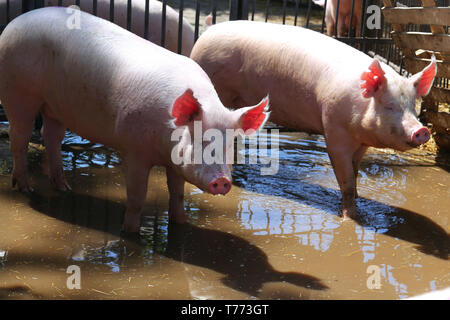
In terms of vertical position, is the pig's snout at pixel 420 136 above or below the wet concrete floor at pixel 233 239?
above

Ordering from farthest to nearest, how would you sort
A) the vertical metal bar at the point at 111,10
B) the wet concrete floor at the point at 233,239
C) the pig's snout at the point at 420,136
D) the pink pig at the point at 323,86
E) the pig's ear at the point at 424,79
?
the vertical metal bar at the point at 111,10, the pig's ear at the point at 424,79, the pink pig at the point at 323,86, the pig's snout at the point at 420,136, the wet concrete floor at the point at 233,239

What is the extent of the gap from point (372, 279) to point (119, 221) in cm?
178

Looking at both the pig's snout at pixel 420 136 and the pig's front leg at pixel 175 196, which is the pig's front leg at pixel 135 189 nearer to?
the pig's front leg at pixel 175 196

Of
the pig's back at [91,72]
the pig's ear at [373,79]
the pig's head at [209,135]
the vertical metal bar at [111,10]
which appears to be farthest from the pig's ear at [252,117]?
the vertical metal bar at [111,10]

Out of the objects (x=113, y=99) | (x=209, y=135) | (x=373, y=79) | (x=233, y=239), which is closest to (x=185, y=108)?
(x=209, y=135)

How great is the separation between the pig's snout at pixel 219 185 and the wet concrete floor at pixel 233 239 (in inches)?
20.1

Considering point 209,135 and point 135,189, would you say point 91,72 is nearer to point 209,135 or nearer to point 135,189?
point 135,189

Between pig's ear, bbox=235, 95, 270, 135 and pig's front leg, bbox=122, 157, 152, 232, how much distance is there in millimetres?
768

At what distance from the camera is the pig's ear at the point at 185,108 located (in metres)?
3.42

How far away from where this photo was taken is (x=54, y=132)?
484 centimetres

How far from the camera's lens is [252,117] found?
139 inches

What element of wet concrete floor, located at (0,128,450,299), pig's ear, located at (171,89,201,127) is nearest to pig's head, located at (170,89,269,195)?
pig's ear, located at (171,89,201,127)
